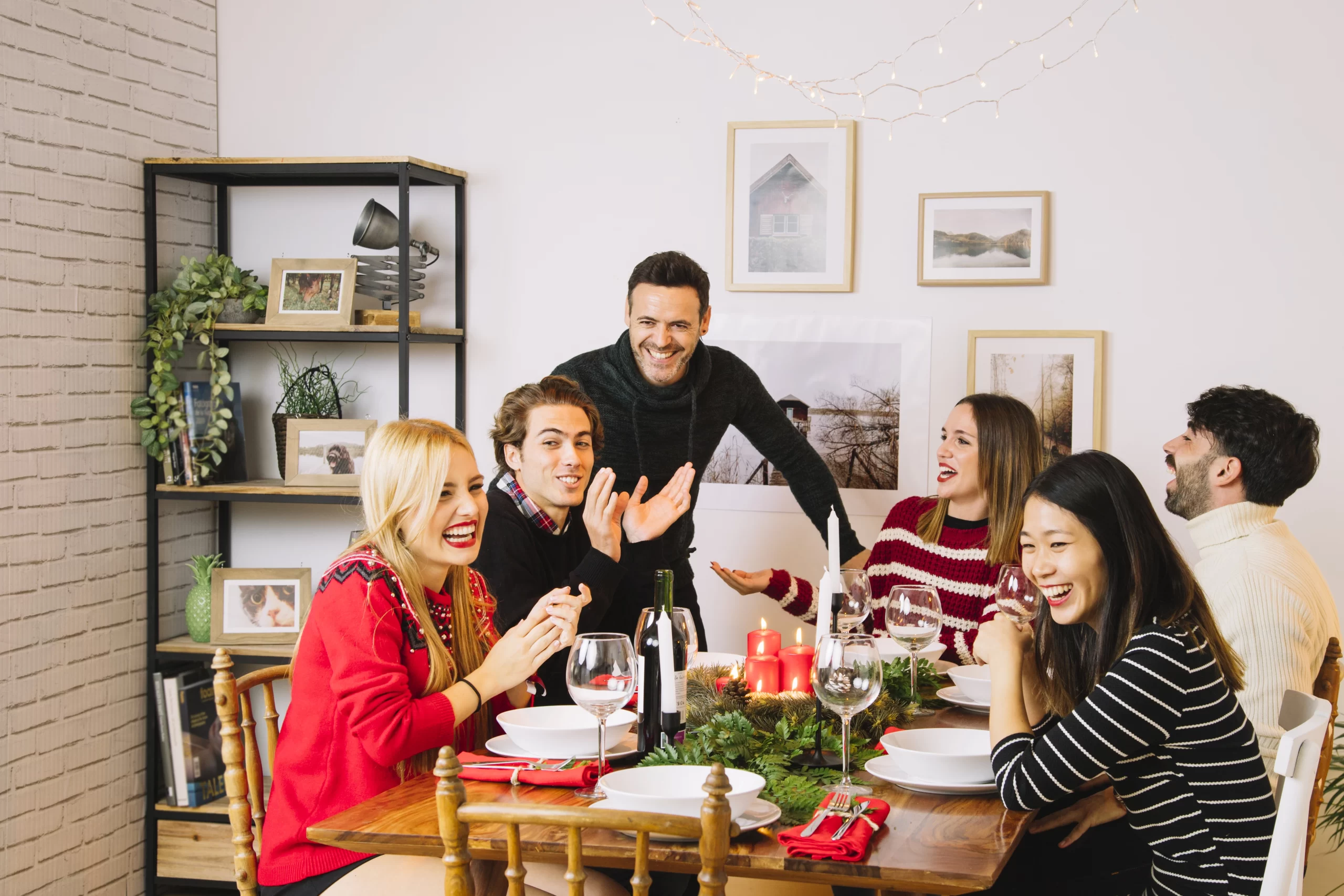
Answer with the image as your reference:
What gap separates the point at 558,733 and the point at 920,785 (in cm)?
54

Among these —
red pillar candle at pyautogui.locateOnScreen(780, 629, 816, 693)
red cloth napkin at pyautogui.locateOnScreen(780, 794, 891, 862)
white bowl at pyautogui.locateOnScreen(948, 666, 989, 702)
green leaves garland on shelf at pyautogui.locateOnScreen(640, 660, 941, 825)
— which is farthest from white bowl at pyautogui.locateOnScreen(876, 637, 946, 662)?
red cloth napkin at pyautogui.locateOnScreen(780, 794, 891, 862)

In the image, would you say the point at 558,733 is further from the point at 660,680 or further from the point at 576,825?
the point at 576,825

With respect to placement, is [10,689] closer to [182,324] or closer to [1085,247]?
[182,324]

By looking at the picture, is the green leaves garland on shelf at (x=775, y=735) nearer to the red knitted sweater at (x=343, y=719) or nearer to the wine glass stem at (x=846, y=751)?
the wine glass stem at (x=846, y=751)

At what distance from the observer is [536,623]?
2.01m

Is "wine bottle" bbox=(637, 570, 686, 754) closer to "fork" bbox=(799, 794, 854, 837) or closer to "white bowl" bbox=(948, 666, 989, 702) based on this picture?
"fork" bbox=(799, 794, 854, 837)

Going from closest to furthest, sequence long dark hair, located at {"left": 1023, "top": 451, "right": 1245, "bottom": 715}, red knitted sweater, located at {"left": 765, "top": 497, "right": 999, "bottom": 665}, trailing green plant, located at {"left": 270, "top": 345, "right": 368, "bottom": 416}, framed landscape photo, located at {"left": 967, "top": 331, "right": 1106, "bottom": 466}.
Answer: long dark hair, located at {"left": 1023, "top": 451, "right": 1245, "bottom": 715}
red knitted sweater, located at {"left": 765, "top": 497, "right": 999, "bottom": 665}
framed landscape photo, located at {"left": 967, "top": 331, "right": 1106, "bottom": 466}
trailing green plant, located at {"left": 270, "top": 345, "right": 368, "bottom": 416}

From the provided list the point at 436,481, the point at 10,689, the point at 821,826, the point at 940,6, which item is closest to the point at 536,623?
the point at 436,481

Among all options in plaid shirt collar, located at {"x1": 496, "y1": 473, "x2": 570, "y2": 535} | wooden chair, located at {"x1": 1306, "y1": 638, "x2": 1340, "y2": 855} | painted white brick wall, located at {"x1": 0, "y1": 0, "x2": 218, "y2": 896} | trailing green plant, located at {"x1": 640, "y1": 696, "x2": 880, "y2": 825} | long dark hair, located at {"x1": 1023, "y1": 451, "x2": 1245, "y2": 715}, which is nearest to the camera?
trailing green plant, located at {"x1": 640, "y1": 696, "x2": 880, "y2": 825}

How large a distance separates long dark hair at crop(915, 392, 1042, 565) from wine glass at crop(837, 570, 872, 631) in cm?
66

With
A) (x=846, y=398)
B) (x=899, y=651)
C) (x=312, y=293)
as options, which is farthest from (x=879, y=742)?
(x=312, y=293)

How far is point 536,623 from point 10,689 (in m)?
1.85

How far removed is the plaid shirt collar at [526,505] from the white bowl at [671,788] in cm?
95

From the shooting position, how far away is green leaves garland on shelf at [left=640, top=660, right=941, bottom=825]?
171 centimetres
